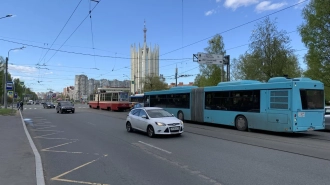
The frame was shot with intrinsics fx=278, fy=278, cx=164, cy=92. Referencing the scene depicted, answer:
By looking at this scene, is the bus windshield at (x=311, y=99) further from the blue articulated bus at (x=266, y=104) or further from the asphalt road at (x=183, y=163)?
the asphalt road at (x=183, y=163)

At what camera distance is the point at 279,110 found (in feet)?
45.8

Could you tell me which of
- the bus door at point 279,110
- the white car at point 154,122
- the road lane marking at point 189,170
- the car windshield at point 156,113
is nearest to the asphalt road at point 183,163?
the road lane marking at point 189,170

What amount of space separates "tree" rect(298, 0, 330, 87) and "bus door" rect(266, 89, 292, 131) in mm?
14604

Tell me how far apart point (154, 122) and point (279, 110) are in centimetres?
635

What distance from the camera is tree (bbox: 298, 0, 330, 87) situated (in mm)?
24578

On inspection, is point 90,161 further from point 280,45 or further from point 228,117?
point 280,45

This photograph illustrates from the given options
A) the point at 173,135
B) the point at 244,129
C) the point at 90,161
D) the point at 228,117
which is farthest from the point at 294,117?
the point at 90,161

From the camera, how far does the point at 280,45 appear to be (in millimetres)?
26828

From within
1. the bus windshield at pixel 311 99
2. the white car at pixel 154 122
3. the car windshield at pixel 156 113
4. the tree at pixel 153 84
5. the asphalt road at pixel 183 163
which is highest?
the tree at pixel 153 84

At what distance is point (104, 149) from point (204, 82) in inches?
1293

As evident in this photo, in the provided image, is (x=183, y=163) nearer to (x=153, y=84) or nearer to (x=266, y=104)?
(x=266, y=104)

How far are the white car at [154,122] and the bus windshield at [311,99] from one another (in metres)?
6.12

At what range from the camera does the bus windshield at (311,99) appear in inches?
536

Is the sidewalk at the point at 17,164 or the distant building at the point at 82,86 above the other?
the distant building at the point at 82,86
